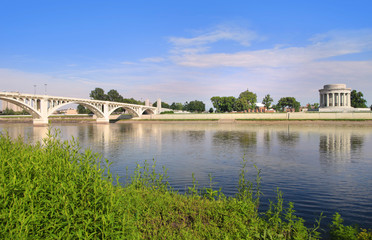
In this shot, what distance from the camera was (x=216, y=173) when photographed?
17.2 meters

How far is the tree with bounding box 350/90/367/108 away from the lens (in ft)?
419

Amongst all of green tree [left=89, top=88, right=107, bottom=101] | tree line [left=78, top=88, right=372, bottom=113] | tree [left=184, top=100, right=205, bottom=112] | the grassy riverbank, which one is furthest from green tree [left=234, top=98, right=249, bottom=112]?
the grassy riverbank

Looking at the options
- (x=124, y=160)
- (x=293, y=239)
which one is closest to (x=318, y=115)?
(x=124, y=160)

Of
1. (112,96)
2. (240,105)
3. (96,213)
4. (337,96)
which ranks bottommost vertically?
(96,213)

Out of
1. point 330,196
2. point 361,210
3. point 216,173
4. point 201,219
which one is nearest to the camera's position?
point 201,219

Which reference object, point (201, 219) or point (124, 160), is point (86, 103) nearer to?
point (124, 160)

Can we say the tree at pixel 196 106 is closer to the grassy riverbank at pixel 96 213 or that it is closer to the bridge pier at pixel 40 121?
the bridge pier at pixel 40 121

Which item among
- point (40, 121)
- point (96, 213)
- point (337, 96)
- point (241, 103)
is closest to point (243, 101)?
point (241, 103)

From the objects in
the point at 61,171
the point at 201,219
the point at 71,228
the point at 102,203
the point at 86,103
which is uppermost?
the point at 86,103

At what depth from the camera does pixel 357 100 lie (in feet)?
421

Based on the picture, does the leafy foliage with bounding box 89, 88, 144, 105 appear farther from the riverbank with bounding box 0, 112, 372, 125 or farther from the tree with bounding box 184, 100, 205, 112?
the tree with bounding box 184, 100, 205, 112

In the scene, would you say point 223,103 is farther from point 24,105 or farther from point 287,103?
point 24,105

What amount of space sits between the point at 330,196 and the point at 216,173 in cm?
676

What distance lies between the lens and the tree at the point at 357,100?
127688 mm
